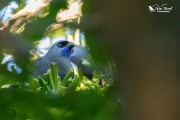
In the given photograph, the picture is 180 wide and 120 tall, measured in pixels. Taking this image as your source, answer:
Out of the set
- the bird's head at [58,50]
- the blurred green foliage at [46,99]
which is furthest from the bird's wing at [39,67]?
the bird's head at [58,50]

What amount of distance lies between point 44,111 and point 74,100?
0.03 metres

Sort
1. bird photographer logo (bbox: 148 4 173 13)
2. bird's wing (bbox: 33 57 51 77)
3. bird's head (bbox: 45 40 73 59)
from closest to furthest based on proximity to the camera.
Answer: bird photographer logo (bbox: 148 4 173 13) → bird's wing (bbox: 33 57 51 77) → bird's head (bbox: 45 40 73 59)

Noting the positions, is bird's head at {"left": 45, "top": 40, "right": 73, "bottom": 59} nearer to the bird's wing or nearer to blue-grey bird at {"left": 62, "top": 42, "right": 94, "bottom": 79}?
blue-grey bird at {"left": 62, "top": 42, "right": 94, "bottom": 79}

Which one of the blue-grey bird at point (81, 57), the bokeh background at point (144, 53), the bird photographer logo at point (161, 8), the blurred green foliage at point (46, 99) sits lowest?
the blue-grey bird at point (81, 57)

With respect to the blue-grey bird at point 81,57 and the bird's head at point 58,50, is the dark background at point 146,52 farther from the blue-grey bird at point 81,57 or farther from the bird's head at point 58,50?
the bird's head at point 58,50

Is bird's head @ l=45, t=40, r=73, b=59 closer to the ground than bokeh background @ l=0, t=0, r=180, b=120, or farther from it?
closer to the ground

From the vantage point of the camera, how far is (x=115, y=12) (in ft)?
1.06

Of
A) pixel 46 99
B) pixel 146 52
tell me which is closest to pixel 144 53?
pixel 146 52

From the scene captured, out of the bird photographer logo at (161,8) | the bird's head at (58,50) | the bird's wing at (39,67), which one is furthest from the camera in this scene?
the bird's head at (58,50)

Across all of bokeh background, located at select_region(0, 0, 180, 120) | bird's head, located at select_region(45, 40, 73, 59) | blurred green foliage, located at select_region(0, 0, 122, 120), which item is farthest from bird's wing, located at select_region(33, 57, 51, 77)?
bird's head, located at select_region(45, 40, 73, 59)

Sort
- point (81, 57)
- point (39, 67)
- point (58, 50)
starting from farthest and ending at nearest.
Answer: point (58, 50), point (81, 57), point (39, 67)

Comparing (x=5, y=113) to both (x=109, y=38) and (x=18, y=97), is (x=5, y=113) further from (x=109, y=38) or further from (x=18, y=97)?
(x=109, y=38)

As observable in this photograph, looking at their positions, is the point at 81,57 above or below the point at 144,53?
below

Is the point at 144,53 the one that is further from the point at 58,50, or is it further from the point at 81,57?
the point at 58,50
